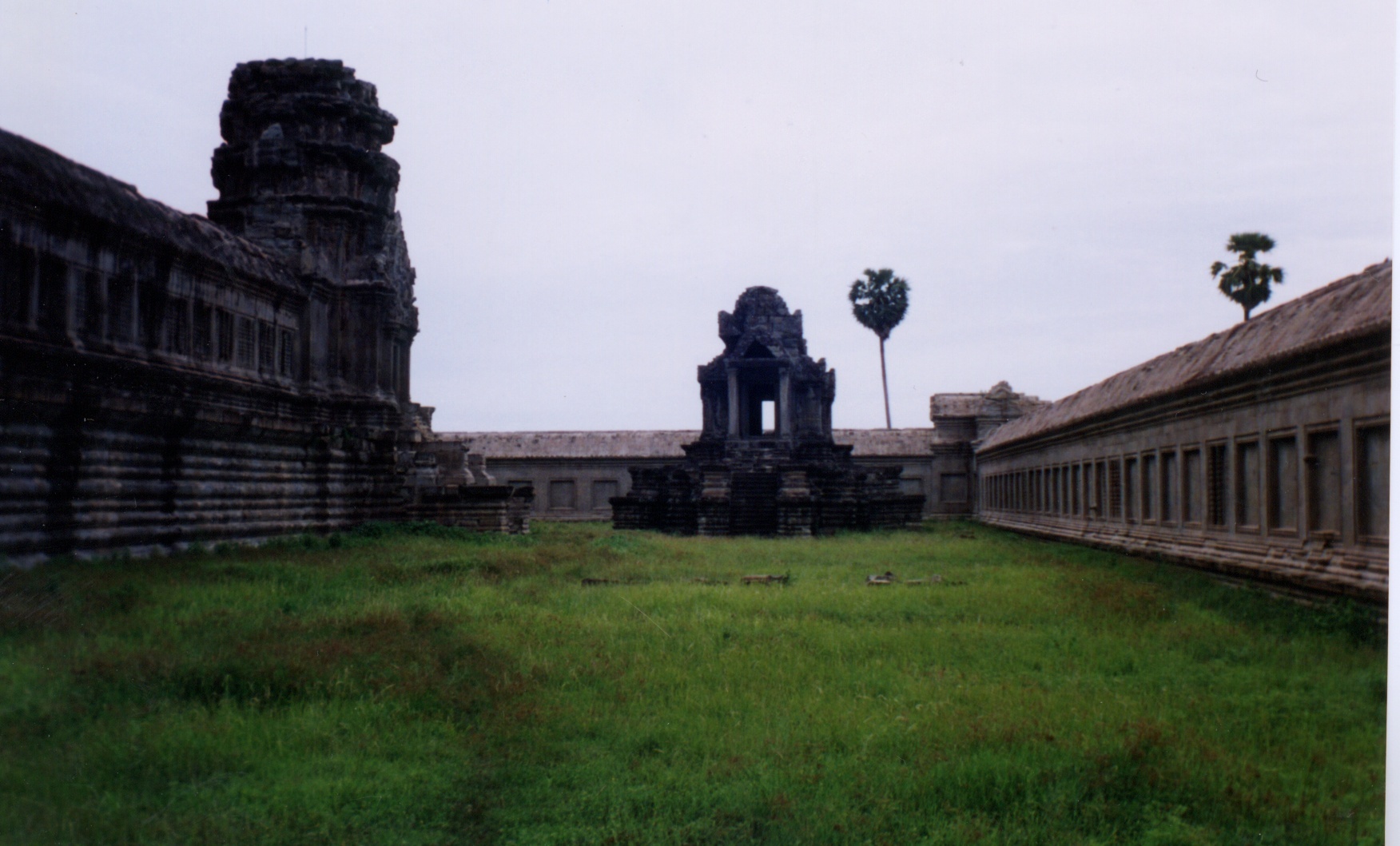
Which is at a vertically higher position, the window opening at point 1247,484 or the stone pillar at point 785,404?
the stone pillar at point 785,404

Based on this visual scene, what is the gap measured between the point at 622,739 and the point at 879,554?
15.0m

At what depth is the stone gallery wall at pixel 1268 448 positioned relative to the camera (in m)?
10.6

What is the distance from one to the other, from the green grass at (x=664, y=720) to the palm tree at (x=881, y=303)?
110ft

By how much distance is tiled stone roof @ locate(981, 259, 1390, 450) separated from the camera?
1082 centimetres

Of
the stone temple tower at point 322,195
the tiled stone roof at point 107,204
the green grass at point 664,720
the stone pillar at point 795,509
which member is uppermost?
the stone temple tower at point 322,195

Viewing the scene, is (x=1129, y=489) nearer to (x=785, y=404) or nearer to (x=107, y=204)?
(x=785, y=404)

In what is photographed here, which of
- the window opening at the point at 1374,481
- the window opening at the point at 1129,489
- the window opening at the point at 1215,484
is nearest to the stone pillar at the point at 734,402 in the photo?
the window opening at the point at 1129,489

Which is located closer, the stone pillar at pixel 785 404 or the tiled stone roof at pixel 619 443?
the stone pillar at pixel 785 404

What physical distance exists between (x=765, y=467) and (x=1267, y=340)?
22.3 meters

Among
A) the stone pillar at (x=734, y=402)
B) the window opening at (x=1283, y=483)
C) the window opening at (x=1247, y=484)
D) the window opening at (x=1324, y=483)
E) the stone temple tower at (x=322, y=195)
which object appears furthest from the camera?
the stone pillar at (x=734, y=402)

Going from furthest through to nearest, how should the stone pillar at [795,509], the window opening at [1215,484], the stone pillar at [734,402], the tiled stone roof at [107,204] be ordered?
the stone pillar at [734,402]
the stone pillar at [795,509]
the window opening at [1215,484]
the tiled stone roof at [107,204]

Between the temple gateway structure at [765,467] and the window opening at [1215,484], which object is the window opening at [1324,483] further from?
the temple gateway structure at [765,467]

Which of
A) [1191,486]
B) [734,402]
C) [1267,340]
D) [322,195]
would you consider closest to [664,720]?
[1267,340]

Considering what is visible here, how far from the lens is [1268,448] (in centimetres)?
1332
